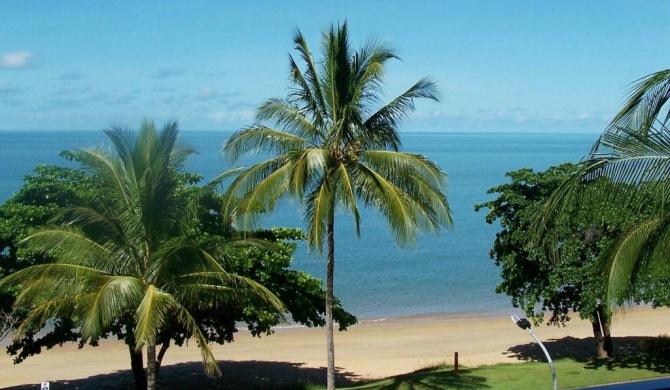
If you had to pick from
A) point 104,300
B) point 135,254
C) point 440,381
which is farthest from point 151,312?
point 440,381

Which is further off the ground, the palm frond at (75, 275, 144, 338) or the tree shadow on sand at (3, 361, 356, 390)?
the palm frond at (75, 275, 144, 338)

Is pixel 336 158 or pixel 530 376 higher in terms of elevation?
pixel 336 158

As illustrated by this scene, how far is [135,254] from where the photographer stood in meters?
15.6

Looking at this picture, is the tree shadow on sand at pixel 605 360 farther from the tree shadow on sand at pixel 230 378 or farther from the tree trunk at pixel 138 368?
the tree trunk at pixel 138 368

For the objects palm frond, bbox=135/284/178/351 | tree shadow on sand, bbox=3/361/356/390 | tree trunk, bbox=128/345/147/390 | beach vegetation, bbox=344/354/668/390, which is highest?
palm frond, bbox=135/284/178/351

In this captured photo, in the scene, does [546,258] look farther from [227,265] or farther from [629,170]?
[629,170]

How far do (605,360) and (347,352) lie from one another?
1191 centimetres

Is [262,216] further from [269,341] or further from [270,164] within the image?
[269,341]

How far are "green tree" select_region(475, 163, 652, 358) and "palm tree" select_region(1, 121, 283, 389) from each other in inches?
385

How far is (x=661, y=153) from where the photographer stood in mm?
9633

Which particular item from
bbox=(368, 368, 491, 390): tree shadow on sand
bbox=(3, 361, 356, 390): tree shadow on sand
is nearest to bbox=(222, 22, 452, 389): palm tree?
bbox=(368, 368, 491, 390): tree shadow on sand

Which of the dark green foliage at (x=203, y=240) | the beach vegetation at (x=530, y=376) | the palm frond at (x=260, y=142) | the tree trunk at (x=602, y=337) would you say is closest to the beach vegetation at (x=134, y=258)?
the dark green foliage at (x=203, y=240)

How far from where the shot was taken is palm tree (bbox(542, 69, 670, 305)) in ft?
31.5

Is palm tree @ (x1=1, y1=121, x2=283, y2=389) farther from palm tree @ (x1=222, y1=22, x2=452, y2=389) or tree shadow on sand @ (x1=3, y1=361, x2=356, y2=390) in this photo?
tree shadow on sand @ (x1=3, y1=361, x2=356, y2=390)
